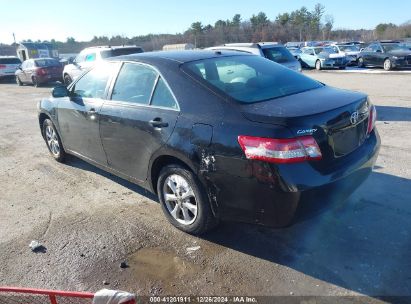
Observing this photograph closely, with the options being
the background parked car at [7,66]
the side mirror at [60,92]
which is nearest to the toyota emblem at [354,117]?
the side mirror at [60,92]

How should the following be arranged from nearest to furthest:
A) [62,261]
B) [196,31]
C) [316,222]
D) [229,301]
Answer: [229,301] → [62,261] → [316,222] → [196,31]

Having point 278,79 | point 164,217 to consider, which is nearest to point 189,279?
point 164,217

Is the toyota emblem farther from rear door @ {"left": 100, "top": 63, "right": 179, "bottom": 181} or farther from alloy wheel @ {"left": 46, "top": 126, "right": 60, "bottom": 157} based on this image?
alloy wheel @ {"left": 46, "top": 126, "right": 60, "bottom": 157}

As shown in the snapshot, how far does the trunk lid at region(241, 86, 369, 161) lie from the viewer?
285cm

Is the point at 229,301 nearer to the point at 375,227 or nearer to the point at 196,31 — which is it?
the point at 375,227

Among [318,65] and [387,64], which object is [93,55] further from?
[387,64]

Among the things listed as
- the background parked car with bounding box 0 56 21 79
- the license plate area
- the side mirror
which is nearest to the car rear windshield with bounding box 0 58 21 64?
the background parked car with bounding box 0 56 21 79

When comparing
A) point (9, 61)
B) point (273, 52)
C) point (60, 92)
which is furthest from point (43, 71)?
point (60, 92)

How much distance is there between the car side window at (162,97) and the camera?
11.7 ft

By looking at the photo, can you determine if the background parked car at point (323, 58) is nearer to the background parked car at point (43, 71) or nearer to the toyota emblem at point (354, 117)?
the background parked car at point (43, 71)

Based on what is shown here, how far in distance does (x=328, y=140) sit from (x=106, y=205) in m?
2.70

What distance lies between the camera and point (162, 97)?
367cm

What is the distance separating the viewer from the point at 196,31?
81.9 meters

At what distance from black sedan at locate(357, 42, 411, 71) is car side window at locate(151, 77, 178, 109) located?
19.7 metres
